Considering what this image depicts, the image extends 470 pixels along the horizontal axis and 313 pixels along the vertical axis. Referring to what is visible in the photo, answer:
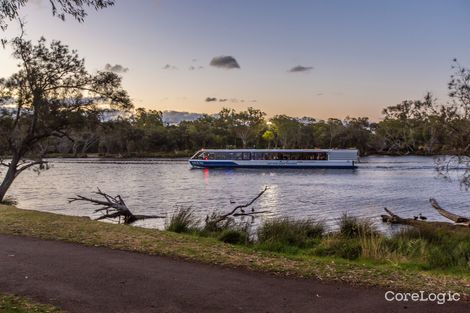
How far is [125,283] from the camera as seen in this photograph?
8586 mm

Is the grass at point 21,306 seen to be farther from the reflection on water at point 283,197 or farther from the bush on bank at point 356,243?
the reflection on water at point 283,197

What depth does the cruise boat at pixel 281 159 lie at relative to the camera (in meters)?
80.3

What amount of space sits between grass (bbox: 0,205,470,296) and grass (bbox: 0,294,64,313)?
382 cm

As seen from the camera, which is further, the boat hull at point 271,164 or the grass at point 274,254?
the boat hull at point 271,164

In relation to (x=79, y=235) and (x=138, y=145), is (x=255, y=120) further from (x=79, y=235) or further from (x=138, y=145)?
(x=79, y=235)

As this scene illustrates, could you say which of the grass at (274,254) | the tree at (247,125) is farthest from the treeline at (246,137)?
the grass at (274,254)

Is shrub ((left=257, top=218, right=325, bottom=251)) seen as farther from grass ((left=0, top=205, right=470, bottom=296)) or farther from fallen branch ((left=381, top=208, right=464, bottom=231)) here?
fallen branch ((left=381, top=208, right=464, bottom=231))

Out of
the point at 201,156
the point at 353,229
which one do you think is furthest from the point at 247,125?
the point at 353,229

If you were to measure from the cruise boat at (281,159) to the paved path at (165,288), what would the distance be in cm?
7154

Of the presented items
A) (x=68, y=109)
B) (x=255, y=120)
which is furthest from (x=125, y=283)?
(x=255, y=120)

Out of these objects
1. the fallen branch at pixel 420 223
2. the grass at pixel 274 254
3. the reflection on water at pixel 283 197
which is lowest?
the reflection on water at pixel 283 197

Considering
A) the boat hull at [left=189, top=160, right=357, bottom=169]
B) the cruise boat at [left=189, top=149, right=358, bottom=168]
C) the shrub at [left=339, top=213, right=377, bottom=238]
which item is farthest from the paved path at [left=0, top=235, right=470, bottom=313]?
the cruise boat at [left=189, top=149, right=358, bottom=168]

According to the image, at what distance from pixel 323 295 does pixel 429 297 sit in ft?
5.69

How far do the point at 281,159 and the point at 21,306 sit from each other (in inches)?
2993
